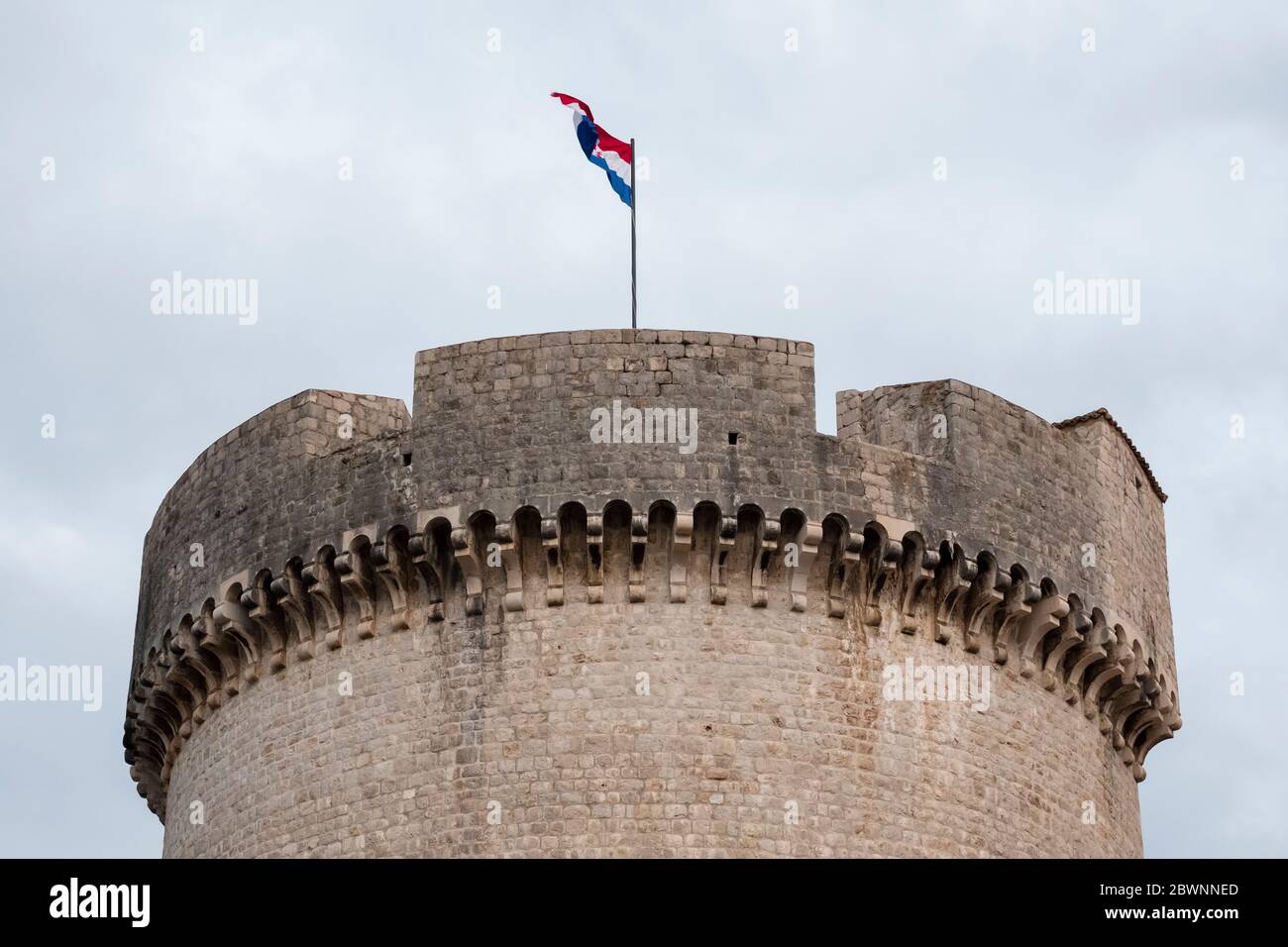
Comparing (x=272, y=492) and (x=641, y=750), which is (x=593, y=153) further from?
(x=641, y=750)

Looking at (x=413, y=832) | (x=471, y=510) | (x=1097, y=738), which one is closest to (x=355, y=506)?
(x=471, y=510)

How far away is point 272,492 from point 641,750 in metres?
3.93

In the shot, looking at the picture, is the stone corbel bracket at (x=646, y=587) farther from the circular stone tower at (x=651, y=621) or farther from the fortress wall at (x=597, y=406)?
the fortress wall at (x=597, y=406)

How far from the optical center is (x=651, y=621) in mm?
24047

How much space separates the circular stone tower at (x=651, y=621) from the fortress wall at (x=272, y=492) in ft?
0.11

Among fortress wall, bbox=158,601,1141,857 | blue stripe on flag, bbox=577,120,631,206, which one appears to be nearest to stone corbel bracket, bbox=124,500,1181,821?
fortress wall, bbox=158,601,1141,857

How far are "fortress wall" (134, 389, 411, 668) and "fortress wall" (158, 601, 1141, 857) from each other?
1076 mm

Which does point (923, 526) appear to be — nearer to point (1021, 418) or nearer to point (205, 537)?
point (1021, 418)

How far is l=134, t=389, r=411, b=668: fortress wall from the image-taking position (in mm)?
24969

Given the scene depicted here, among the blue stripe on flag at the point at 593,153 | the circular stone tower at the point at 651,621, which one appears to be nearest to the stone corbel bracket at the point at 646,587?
the circular stone tower at the point at 651,621

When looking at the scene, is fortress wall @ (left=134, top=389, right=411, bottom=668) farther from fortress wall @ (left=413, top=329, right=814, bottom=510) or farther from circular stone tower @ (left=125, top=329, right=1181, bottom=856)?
fortress wall @ (left=413, top=329, right=814, bottom=510)

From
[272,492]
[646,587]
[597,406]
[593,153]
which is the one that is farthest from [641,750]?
[593,153]

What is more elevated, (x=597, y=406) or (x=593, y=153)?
(x=593, y=153)

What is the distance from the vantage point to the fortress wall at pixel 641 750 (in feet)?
77.0
